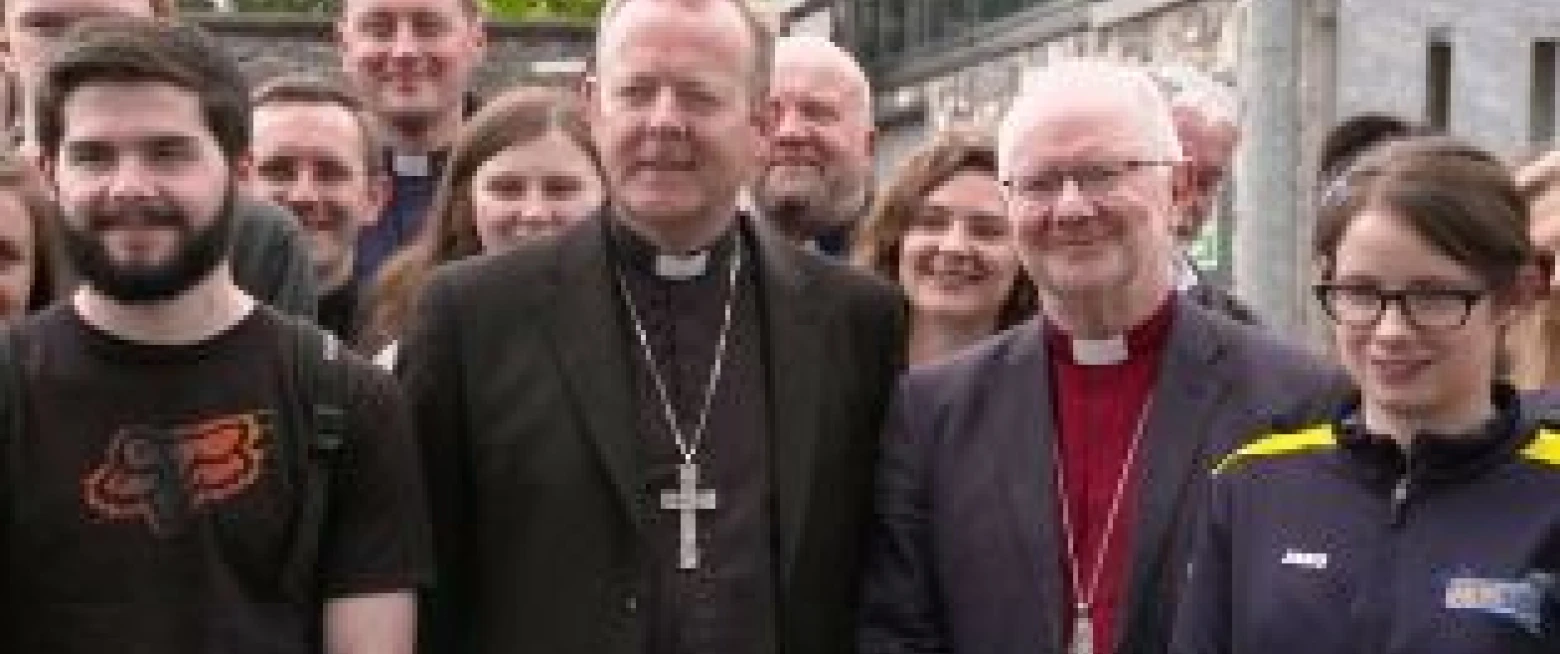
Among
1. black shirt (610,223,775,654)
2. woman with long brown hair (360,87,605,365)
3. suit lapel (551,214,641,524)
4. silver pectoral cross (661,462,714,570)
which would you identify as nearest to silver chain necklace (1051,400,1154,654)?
black shirt (610,223,775,654)

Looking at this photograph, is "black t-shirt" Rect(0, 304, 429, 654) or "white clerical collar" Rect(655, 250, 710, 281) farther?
"white clerical collar" Rect(655, 250, 710, 281)

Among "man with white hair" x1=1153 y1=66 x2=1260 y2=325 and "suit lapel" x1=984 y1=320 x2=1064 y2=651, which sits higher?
"man with white hair" x1=1153 y1=66 x2=1260 y2=325

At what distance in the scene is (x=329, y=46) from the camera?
48.5ft

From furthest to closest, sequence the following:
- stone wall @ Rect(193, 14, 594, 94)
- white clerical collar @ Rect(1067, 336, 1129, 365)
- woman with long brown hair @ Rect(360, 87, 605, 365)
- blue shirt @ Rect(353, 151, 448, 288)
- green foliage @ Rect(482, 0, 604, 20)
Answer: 1. green foliage @ Rect(482, 0, 604, 20)
2. stone wall @ Rect(193, 14, 594, 94)
3. blue shirt @ Rect(353, 151, 448, 288)
4. woman with long brown hair @ Rect(360, 87, 605, 365)
5. white clerical collar @ Rect(1067, 336, 1129, 365)

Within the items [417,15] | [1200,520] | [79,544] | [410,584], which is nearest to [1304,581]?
[1200,520]

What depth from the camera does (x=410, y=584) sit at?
434 cm

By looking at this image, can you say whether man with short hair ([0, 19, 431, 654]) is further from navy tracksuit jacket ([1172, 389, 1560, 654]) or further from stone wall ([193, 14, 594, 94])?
stone wall ([193, 14, 594, 94])

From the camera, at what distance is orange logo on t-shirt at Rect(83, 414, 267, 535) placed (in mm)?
4133

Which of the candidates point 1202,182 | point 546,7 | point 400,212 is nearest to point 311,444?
point 400,212

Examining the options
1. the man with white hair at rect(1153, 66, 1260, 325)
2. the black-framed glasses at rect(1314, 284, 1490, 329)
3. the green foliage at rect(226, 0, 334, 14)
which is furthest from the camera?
the green foliage at rect(226, 0, 334, 14)

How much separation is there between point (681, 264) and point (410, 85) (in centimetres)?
253

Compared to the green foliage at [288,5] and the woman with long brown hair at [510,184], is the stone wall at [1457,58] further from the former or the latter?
the green foliage at [288,5]

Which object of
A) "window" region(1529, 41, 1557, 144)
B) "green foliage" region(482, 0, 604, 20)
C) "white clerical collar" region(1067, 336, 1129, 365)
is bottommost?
"white clerical collar" region(1067, 336, 1129, 365)

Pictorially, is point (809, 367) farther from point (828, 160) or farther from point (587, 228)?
point (828, 160)
